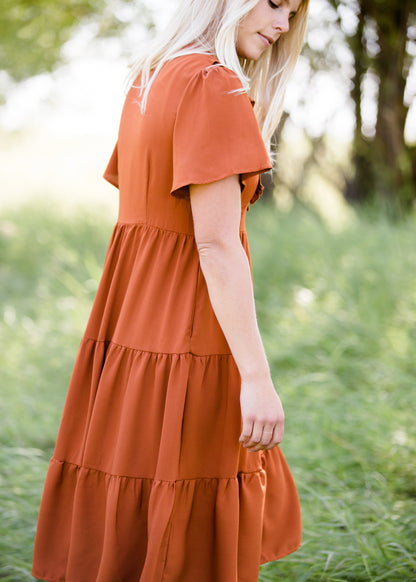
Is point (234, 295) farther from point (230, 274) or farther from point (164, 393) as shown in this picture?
point (164, 393)

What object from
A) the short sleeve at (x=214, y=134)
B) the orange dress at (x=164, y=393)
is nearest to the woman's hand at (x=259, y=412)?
the orange dress at (x=164, y=393)

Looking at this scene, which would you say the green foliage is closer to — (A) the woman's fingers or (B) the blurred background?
(B) the blurred background

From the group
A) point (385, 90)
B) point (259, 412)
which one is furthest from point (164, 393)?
point (385, 90)

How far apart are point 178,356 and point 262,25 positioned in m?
0.71

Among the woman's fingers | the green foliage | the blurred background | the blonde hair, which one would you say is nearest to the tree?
Answer: the blurred background

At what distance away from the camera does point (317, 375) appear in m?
3.24

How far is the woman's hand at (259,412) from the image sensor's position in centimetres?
117

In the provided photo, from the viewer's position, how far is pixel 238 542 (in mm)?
1306

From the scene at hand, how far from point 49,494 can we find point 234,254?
70cm

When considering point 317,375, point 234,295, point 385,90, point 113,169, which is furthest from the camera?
point 385,90

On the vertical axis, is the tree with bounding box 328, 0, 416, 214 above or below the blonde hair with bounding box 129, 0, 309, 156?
above

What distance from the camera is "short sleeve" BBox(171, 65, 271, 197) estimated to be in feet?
3.68

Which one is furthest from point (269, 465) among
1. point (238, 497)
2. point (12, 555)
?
point (12, 555)

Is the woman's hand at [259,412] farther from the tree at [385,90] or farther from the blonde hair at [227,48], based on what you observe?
the tree at [385,90]
